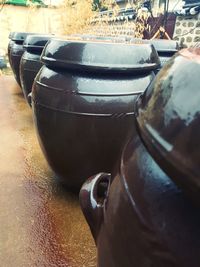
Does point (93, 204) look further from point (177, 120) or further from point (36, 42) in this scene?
point (36, 42)

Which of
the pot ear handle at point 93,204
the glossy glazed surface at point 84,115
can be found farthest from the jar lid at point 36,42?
the pot ear handle at point 93,204

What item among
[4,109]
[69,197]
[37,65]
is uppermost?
[37,65]

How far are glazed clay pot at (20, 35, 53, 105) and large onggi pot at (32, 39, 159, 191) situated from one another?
4.71 ft

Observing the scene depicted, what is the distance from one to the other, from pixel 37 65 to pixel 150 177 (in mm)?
3033

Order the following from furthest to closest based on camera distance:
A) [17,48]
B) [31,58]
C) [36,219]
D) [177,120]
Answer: [17,48]
[31,58]
[36,219]
[177,120]

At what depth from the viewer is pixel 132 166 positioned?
772 mm

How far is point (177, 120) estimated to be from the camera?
0.59 metres

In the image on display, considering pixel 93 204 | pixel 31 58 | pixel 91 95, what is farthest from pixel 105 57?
pixel 31 58

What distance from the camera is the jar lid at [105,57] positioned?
5.73ft

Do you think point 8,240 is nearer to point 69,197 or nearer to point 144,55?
point 69,197

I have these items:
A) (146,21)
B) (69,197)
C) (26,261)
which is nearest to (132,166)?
(26,261)

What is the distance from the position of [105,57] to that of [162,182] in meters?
1.18

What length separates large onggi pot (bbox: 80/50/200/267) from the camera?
57cm

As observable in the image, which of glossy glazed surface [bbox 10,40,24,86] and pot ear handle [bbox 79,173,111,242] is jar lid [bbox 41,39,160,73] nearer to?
pot ear handle [bbox 79,173,111,242]
